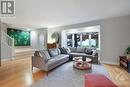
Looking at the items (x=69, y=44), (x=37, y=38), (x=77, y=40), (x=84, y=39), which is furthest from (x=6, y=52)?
(x=84, y=39)

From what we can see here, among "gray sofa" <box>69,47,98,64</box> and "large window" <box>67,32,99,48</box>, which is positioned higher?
"large window" <box>67,32,99,48</box>

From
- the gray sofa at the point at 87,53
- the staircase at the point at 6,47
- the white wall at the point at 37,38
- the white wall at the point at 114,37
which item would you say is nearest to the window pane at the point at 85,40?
the gray sofa at the point at 87,53

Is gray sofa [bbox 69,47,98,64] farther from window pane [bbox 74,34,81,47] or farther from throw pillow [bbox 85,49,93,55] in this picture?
window pane [bbox 74,34,81,47]

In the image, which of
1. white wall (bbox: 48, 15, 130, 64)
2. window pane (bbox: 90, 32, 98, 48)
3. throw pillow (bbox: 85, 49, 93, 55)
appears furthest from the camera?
window pane (bbox: 90, 32, 98, 48)

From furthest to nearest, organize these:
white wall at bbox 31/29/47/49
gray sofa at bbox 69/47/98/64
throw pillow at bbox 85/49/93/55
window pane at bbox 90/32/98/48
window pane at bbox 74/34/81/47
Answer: white wall at bbox 31/29/47/49 → window pane at bbox 74/34/81/47 → window pane at bbox 90/32/98/48 → throw pillow at bbox 85/49/93/55 → gray sofa at bbox 69/47/98/64

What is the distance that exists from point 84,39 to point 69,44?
4.08ft

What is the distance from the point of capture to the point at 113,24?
5.11 meters

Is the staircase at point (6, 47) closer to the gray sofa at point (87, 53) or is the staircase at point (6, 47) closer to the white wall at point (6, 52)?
the white wall at point (6, 52)

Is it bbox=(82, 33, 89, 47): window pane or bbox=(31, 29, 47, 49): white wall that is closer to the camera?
bbox=(82, 33, 89, 47): window pane

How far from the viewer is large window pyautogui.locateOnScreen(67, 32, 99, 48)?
22.0 feet

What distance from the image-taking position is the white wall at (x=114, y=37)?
4768 millimetres

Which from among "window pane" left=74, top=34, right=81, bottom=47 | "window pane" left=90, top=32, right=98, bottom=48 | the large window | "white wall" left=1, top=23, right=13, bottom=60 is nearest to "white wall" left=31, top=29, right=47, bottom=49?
the large window

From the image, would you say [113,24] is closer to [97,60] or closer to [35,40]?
[97,60]

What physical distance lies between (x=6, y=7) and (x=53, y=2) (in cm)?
182
